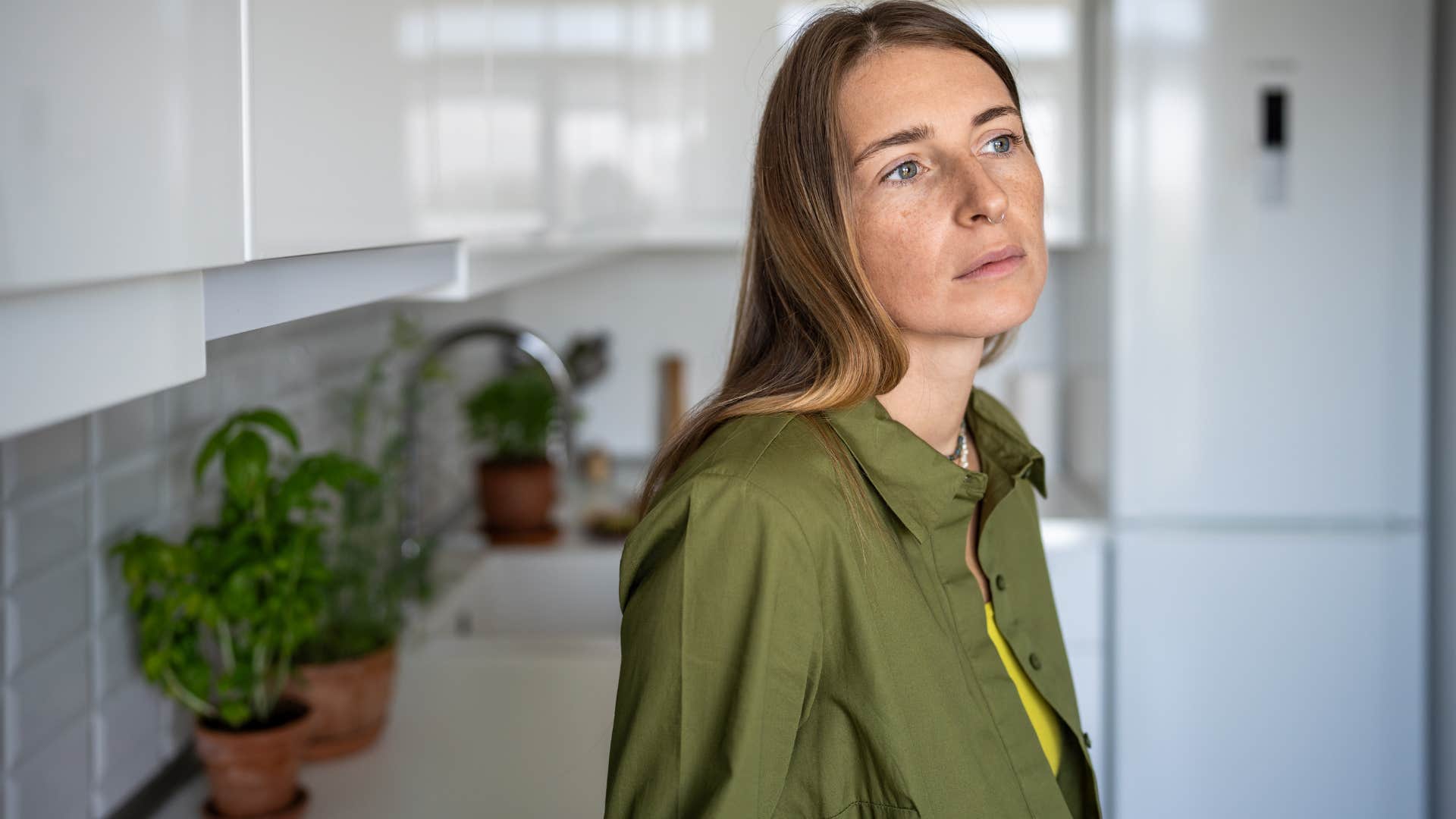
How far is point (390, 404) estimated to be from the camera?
2693mm

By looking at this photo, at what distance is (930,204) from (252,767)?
0.94m

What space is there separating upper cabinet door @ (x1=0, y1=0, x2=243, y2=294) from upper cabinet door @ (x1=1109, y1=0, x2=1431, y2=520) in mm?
2161

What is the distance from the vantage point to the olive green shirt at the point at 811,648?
87 centimetres

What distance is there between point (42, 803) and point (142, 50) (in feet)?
3.35

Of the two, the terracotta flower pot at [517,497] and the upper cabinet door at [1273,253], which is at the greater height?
the upper cabinet door at [1273,253]

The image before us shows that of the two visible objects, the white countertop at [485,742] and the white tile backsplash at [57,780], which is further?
the white countertop at [485,742]

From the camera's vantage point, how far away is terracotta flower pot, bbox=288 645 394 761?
164 centimetres

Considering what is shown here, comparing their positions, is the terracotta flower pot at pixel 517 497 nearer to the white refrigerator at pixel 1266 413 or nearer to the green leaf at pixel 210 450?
the white refrigerator at pixel 1266 413

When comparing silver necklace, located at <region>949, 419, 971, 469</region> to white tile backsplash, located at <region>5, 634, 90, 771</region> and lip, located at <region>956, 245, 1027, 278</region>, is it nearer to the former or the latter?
lip, located at <region>956, 245, 1027, 278</region>

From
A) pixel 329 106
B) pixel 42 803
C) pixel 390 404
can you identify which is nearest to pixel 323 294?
pixel 329 106

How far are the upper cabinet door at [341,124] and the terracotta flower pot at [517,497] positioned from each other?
1643 millimetres

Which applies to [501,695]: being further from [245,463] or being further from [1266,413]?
[1266,413]

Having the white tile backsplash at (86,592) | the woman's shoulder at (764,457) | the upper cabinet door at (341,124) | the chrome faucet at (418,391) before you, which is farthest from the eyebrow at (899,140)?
the chrome faucet at (418,391)

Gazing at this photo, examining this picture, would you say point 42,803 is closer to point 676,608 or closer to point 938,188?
point 676,608
